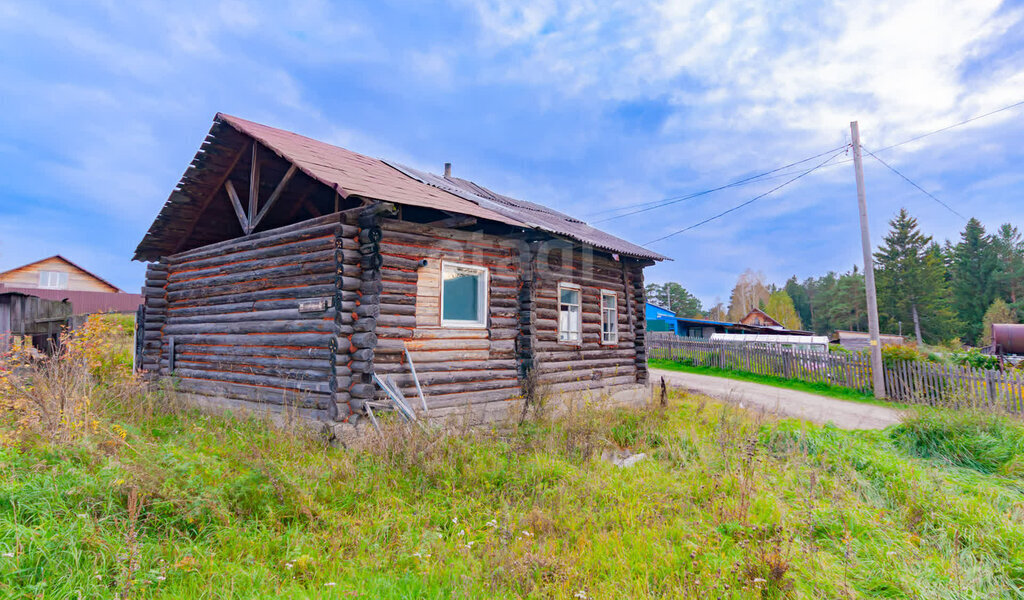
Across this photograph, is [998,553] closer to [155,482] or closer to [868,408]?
[155,482]

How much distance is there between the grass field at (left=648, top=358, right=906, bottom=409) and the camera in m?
14.0

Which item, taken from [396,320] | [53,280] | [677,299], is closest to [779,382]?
[396,320]

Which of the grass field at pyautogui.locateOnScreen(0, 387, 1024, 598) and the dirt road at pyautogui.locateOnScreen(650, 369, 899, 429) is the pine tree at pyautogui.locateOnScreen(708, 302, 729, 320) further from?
the grass field at pyautogui.locateOnScreen(0, 387, 1024, 598)

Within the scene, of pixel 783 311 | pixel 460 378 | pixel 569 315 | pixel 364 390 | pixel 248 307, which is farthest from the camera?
pixel 783 311

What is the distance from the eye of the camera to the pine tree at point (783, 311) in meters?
55.2

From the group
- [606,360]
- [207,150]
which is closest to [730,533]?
[606,360]

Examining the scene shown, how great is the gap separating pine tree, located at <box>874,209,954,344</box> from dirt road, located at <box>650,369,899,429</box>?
118 feet

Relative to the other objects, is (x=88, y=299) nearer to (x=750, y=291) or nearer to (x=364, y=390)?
(x=364, y=390)

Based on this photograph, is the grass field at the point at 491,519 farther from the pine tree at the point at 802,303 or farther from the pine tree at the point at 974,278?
the pine tree at the point at 802,303

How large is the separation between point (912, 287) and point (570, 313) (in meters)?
45.6

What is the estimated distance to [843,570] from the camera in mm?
3242

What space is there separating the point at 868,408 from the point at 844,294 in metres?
55.8

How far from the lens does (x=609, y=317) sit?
13.2 m

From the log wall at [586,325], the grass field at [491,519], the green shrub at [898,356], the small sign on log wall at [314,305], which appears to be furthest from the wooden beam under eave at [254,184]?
the green shrub at [898,356]
